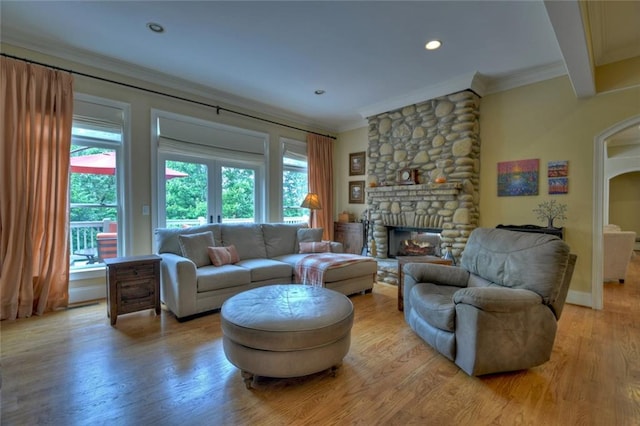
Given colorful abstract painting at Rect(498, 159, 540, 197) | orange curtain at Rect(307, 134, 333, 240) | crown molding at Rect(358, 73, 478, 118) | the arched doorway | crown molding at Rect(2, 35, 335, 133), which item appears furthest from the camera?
orange curtain at Rect(307, 134, 333, 240)

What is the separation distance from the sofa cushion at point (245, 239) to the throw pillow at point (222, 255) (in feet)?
0.72

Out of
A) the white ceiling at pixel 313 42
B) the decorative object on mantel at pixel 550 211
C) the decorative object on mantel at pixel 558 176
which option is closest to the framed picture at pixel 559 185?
the decorative object on mantel at pixel 558 176

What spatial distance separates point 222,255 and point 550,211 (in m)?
3.98

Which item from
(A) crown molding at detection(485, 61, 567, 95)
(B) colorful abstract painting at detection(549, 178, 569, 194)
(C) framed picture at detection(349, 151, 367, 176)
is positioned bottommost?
(B) colorful abstract painting at detection(549, 178, 569, 194)

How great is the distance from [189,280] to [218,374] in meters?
1.16

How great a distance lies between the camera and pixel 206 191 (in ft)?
14.9

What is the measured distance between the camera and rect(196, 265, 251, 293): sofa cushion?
304cm

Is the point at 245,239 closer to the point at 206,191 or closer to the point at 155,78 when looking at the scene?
the point at 206,191

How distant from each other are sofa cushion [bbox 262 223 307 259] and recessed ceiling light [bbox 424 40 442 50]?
2912 millimetres

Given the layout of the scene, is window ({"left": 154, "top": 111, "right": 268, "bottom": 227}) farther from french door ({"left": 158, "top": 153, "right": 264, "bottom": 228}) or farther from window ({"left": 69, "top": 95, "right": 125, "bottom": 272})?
window ({"left": 69, "top": 95, "right": 125, "bottom": 272})

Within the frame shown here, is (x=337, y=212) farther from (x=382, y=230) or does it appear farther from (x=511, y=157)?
(x=511, y=157)

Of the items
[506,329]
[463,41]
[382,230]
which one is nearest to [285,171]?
[382,230]

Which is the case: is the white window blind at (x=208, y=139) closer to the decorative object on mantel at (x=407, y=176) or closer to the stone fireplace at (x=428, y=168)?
the stone fireplace at (x=428, y=168)

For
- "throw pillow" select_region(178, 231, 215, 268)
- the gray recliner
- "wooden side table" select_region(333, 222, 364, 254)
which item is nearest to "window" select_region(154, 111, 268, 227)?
"throw pillow" select_region(178, 231, 215, 268)
